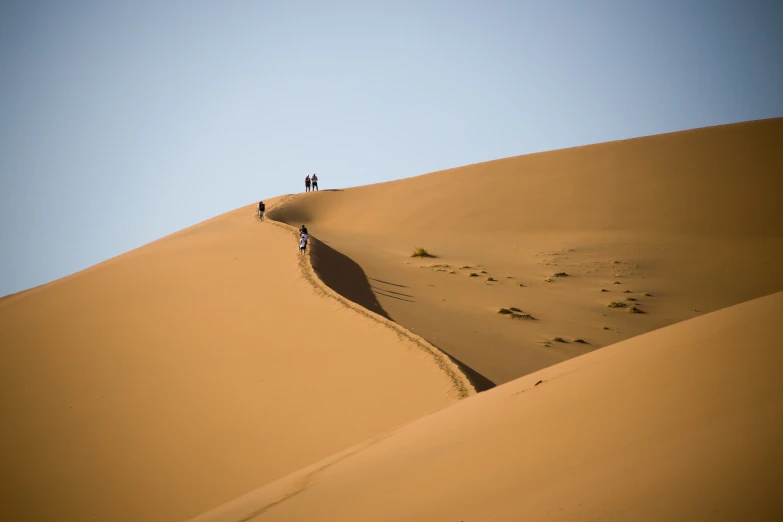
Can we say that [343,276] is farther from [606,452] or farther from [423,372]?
[606,452]

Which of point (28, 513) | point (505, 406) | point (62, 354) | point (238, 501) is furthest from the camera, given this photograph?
point (62, 354)

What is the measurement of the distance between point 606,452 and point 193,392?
8.10m

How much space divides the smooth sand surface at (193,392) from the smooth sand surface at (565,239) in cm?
192

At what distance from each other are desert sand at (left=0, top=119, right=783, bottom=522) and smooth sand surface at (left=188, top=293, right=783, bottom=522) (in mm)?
17

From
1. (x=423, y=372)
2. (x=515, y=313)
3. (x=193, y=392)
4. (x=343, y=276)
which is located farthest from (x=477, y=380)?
(x=343, y=276)

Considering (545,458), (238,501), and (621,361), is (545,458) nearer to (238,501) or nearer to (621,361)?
(621,361)

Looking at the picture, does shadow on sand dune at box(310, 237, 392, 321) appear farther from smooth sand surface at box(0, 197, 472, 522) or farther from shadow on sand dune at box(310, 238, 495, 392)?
smooth sand surface at box(0, 197, 472, 522)

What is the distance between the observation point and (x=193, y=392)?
9.67 meters

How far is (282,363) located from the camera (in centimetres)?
1004

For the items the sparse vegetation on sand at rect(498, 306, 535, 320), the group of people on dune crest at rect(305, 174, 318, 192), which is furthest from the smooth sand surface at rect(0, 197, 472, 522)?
the group of people on dune crest at rect(305, 174, 318, 192)

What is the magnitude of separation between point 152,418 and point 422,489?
264 inches

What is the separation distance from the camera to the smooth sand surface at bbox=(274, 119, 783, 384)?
1426 centimetres

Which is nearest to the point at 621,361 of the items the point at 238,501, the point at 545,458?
the point at 545,458

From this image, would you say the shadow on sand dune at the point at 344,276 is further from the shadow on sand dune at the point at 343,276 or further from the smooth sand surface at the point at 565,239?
the smooth sand surface at the point at 565,239
